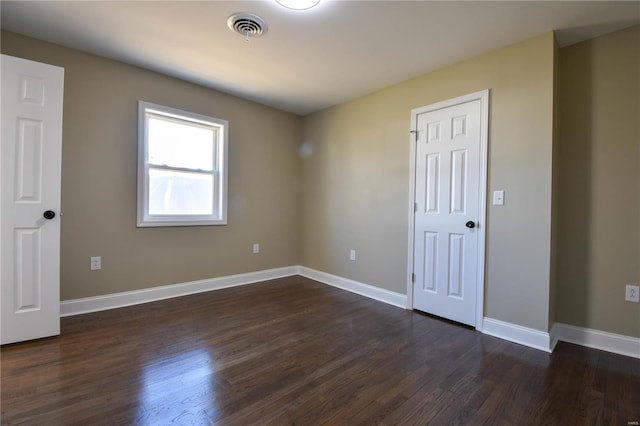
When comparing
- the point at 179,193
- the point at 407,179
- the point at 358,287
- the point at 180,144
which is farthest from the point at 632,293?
the point at 180,144

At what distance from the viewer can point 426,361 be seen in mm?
2041

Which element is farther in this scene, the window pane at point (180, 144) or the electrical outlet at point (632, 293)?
the window pane at point (180, 144)

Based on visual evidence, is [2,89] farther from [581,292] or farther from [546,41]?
[581,292]

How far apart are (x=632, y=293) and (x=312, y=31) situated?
314cm

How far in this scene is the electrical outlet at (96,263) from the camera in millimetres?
2793

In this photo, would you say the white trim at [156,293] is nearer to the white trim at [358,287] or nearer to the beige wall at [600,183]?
the white trim at [358,287]

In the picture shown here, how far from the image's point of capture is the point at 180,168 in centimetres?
337

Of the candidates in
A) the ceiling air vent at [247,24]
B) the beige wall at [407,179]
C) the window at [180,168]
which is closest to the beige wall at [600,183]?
the beige wall at [407,179]

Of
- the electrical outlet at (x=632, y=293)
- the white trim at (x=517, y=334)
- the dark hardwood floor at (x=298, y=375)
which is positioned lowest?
the dark hardwood floor at (x=298, y=375)

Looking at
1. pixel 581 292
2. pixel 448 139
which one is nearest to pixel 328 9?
pixel 448 139

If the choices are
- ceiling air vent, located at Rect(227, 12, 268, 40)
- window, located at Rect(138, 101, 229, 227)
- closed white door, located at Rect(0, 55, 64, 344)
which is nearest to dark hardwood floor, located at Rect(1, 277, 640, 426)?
closed white door, located at Rect(0, 55, 64, 344)

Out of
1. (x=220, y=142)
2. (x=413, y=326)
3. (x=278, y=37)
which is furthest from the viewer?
(x=220, y=142)

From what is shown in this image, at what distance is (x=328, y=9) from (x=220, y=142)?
218cm

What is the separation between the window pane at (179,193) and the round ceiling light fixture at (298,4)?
219cm
